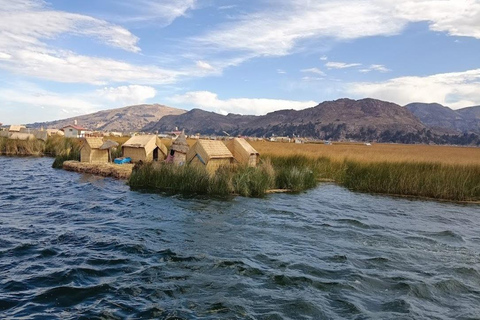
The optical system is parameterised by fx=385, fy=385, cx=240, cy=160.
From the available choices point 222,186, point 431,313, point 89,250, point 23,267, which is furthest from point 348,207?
point 23,267

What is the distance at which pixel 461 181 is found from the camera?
21484 mm

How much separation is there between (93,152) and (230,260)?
75.7 feet

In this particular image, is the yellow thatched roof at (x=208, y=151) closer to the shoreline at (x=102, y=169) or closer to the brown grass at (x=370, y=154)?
the shoreline at (x=102, y=169)

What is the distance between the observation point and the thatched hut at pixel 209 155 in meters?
21.5

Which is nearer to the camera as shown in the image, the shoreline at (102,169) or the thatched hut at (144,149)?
the shoreline at (102,169)

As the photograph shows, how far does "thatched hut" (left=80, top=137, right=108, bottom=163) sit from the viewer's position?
1164 inches

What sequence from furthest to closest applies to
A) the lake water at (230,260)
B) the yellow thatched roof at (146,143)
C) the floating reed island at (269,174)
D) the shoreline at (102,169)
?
the yellow thatched roof at (146,143)
the shoreline at (102,169)
the floating reed island at (269,174)
the lake water at (230,260)

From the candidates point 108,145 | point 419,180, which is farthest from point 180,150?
point 419,180

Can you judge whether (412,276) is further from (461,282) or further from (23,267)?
(23,267)

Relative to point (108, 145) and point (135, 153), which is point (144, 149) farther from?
point (108, 145)

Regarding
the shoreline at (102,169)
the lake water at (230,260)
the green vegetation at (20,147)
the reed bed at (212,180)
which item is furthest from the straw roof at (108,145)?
the green vegetation at (20,147)

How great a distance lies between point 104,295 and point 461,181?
20537 mm

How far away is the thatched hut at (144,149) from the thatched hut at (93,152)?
1766mm

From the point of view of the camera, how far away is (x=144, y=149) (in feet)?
93.6
